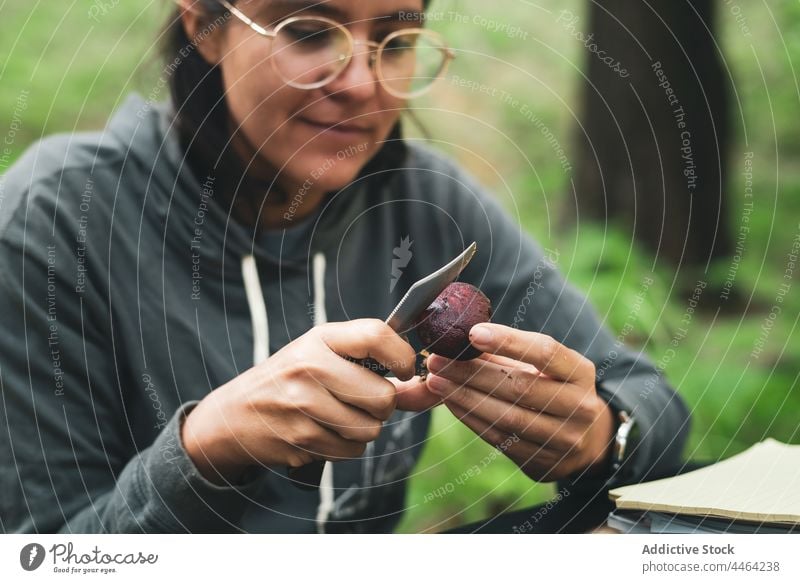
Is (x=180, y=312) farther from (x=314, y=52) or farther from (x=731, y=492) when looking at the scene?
(x=731, y=492)

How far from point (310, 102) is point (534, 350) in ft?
0.82

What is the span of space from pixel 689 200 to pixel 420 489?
756 millimetres

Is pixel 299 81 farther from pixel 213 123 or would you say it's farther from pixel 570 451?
pixel 570 451

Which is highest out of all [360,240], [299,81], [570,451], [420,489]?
[299,81]

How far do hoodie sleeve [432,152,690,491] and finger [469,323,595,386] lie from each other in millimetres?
93

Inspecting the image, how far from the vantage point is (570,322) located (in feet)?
2.42
